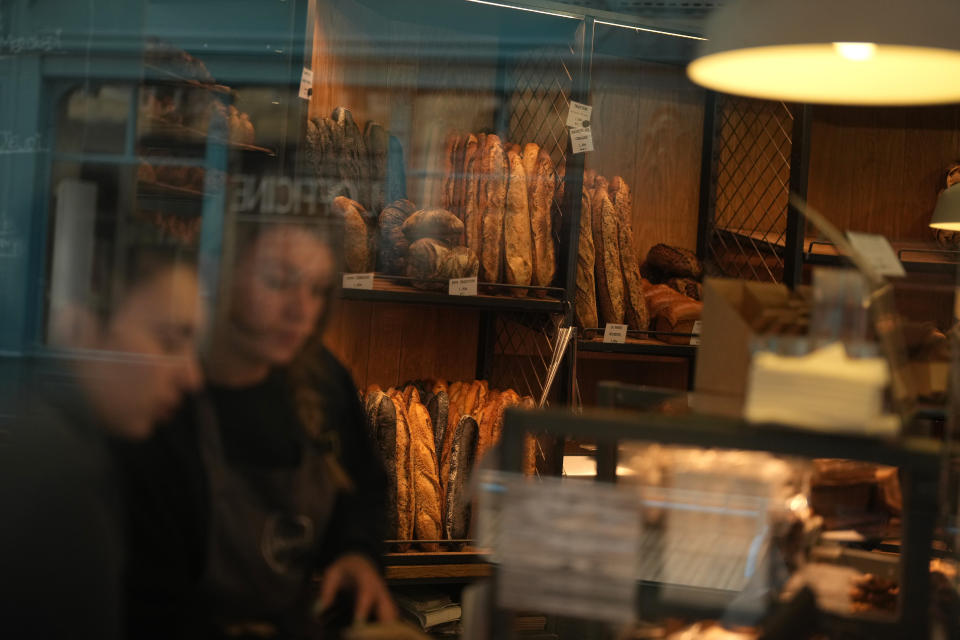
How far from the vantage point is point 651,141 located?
3510mm

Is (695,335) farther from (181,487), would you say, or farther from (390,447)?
(181,487)

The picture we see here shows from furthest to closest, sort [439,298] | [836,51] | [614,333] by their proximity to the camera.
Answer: [614,333]
[439,298]
[836,51]

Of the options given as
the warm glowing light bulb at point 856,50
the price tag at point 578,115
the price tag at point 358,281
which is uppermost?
the price tag at point 578,115

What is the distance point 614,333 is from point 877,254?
1809mm

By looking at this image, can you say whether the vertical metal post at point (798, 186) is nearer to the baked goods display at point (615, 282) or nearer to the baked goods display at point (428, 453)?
the baked goods display at point (615, 282)

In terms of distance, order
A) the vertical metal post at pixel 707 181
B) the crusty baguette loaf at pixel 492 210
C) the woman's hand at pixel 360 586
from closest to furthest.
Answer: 1. the woman's hand at pixel 360 586
2. the crusty baguette loaf at pixel 492 210
3. the vertical metal post at pixel 707 181

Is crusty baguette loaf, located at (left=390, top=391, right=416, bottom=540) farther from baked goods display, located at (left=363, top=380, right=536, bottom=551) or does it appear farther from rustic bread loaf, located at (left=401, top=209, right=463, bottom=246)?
rustic bread loaf, located at (left=401, top=209, right=463, bottom=246)

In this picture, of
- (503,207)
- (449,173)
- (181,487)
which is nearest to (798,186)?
(503,207)

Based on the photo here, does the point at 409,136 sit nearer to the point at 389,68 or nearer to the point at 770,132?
the point at 389,68

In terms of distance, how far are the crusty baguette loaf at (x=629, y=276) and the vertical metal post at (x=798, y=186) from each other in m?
0.49

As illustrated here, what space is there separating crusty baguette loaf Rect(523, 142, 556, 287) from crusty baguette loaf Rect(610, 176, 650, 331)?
299 millimetres

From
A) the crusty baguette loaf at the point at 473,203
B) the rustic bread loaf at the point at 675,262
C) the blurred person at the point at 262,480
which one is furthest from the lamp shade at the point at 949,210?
the blurred person at the point at 262,480

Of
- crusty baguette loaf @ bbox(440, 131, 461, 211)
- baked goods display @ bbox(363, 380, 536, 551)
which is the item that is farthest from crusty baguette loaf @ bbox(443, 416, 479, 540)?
crusty baguette loaf @ bbox(440, 131, 461, 211)

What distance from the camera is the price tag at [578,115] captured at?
2.81 meters
